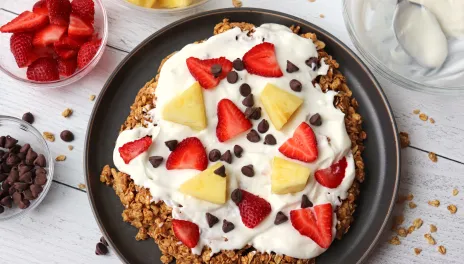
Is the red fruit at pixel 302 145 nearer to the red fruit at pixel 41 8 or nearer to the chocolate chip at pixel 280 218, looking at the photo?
the chocolate chip at pixel 280 218

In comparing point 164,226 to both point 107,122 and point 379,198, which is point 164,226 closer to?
point 107,122

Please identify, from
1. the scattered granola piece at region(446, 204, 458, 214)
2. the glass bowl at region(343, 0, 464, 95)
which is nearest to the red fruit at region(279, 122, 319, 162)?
the glass bowl at region(343, 0, 464, 95)

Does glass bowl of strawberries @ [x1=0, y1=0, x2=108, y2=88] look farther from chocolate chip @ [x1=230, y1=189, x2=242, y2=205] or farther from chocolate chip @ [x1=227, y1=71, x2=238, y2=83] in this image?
chocolate chip @ [x1=230, y1=189, x2=242, y2=205]

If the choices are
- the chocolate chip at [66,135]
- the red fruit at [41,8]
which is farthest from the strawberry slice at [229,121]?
the red fruit at [41,8]

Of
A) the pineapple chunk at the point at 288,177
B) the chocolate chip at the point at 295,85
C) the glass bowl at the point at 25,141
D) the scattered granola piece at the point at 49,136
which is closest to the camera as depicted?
the pineapple chunk at the point at 288,177

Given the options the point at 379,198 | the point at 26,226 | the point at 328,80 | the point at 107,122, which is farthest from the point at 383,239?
the point at 26,226
